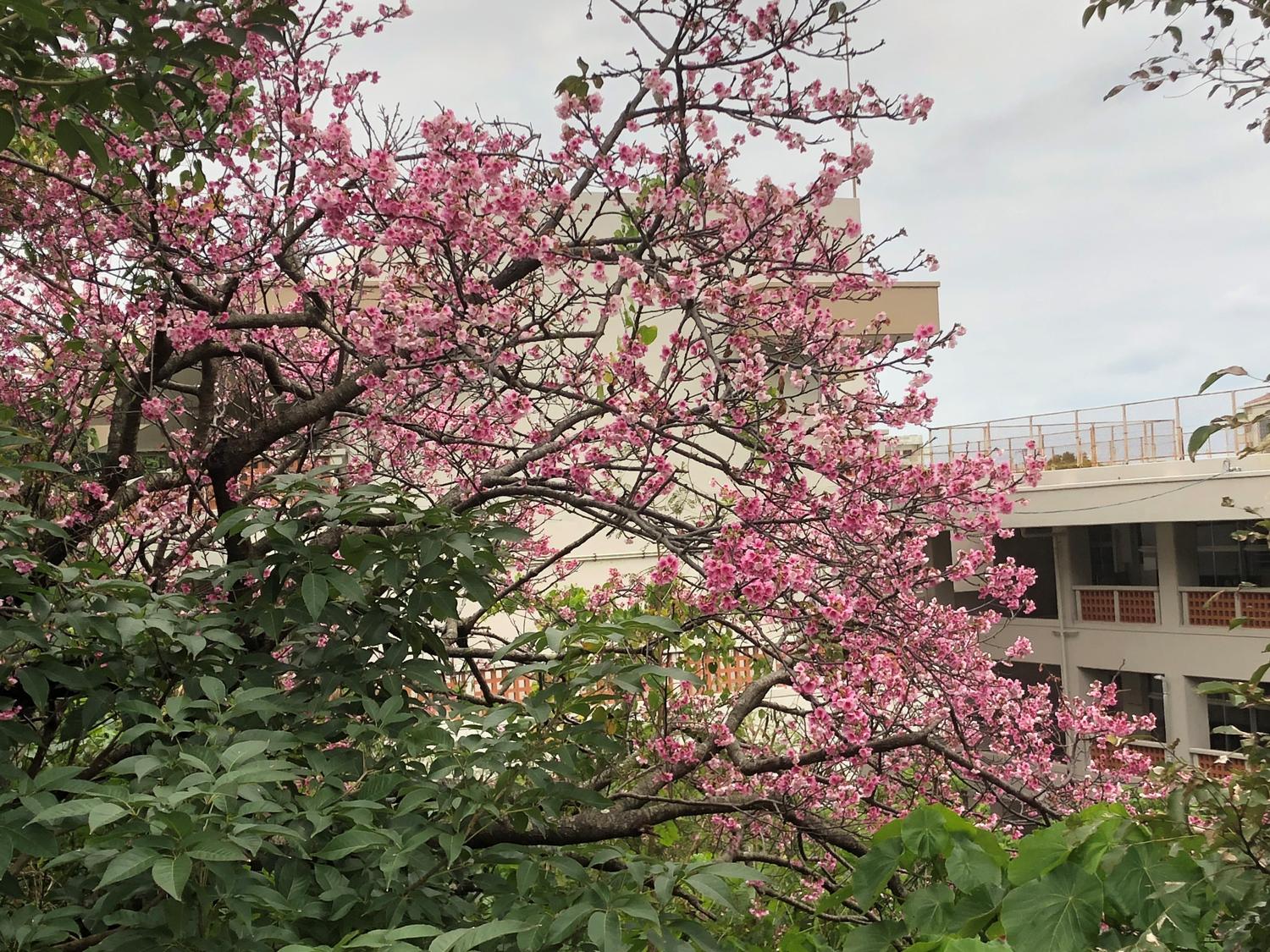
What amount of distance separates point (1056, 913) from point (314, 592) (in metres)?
1.40

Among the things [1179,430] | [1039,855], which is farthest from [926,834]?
[1179,430]

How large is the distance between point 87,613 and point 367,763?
0.69 metres

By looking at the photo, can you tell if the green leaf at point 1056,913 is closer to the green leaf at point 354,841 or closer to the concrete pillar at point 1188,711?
the green leaf at point 354,841

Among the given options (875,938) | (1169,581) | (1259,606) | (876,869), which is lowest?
(1259,606)

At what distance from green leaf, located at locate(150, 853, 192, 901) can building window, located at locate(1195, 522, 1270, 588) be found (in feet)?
43.9

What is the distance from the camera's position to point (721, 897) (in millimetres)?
1470

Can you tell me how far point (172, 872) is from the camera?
1334mm

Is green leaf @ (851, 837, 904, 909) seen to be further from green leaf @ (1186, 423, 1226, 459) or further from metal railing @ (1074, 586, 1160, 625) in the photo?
metal railing @ (1074, 586, 1160, 625)

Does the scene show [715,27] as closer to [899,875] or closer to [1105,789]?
[899,875]

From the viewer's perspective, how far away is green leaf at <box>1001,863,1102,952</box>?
1.51 meters

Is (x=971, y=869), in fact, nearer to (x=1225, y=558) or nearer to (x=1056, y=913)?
(x=1056, y=913)

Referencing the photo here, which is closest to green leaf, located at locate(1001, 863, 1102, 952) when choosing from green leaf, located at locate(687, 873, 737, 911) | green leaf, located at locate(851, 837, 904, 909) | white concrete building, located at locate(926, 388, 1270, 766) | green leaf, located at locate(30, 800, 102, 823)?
green leaf, located at locate(851, 837, 904, 909)

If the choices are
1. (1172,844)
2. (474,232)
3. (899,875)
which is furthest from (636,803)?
→ (474,232)

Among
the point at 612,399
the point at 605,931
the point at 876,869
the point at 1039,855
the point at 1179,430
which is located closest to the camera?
the point at 605,931
